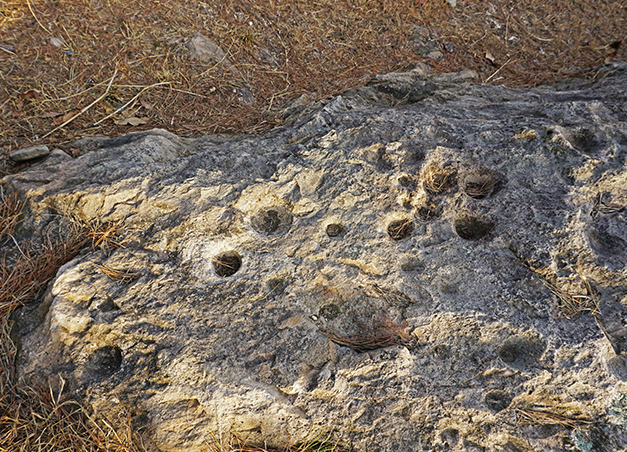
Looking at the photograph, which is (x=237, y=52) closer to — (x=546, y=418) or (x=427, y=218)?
(x=427, y=218)

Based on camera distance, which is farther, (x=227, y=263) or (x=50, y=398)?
(x=227, y=263)

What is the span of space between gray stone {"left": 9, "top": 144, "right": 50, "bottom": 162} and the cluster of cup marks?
176 centimetres

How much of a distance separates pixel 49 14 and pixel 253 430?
410 centimetres

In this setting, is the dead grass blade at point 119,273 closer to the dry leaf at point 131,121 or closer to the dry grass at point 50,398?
the dry grass at point 50,398

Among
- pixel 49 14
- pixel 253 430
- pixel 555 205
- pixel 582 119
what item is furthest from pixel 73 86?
pixel 582 119

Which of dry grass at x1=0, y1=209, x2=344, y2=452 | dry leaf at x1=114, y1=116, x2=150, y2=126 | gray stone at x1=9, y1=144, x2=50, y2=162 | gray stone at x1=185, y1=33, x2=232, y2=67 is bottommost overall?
dry grass at x1=0, y1=209, x2=344, y2=452

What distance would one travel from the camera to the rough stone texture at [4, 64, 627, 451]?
76.4 inches

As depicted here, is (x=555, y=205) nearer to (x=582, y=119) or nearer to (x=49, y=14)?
(x=582, y=119)

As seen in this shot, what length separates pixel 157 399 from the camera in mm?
2008

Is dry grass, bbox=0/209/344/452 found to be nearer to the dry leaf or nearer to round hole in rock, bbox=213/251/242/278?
round hole in rock, bbox=213/251/242/278

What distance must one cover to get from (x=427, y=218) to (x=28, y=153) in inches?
118

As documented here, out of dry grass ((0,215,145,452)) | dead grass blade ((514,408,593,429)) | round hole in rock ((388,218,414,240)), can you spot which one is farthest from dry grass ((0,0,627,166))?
dead grass blade ((514,408,593,429))

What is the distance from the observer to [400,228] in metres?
2.45

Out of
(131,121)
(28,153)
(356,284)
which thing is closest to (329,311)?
(356,284)
